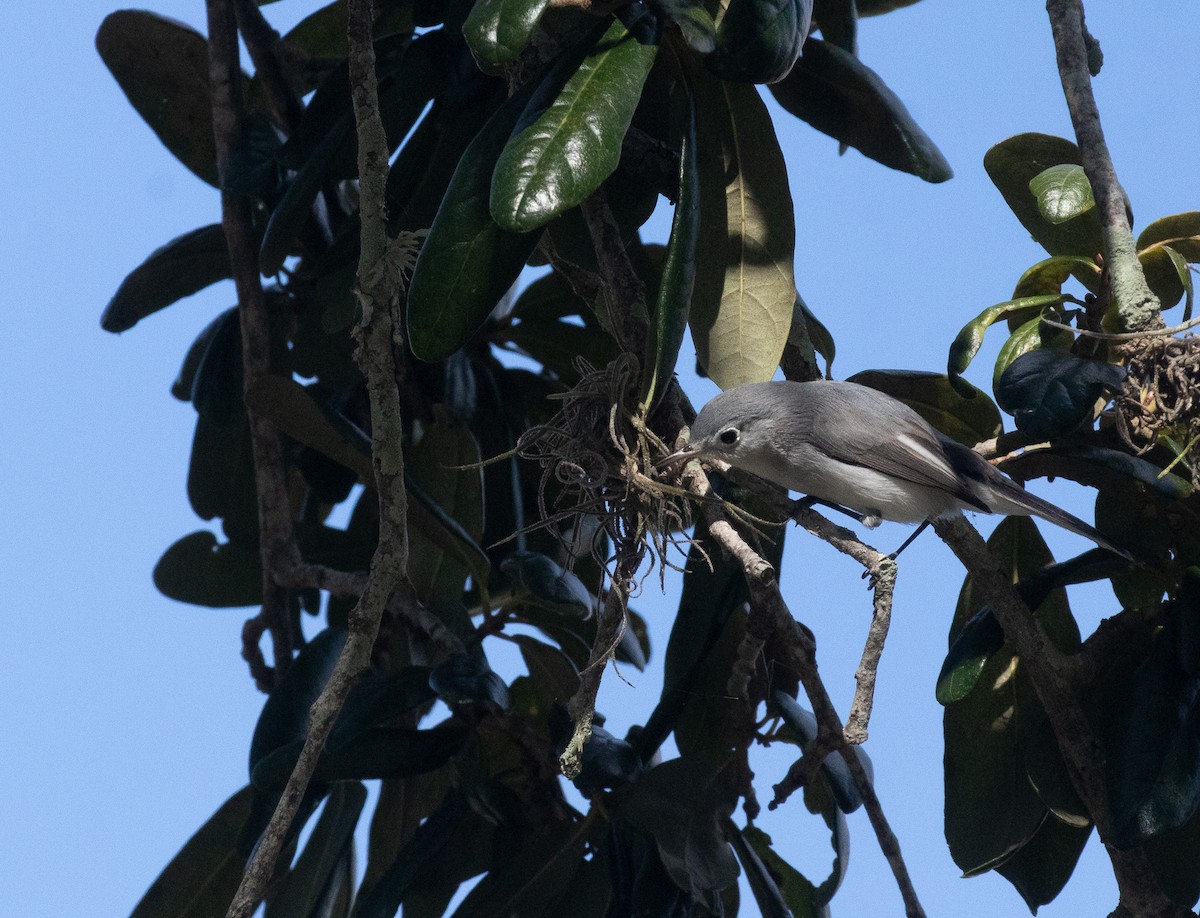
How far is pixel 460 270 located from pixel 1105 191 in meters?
1.13

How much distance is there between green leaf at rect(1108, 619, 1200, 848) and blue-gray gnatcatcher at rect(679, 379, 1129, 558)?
0.22 metres

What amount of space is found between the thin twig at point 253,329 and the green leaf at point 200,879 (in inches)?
16.8

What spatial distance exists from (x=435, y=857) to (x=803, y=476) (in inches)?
42.0

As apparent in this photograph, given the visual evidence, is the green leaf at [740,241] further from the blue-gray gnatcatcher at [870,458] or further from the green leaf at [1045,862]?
the green leaf at [1045,862]

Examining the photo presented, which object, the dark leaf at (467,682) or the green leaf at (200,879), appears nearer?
the dark leaf at (467,682)

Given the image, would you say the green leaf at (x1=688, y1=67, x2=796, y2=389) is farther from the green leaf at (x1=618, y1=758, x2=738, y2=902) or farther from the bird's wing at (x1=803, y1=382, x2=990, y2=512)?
the green leaf at (x1=618, y1=758, x2=738, y2=902)

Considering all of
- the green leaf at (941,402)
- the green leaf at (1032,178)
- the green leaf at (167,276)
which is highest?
the green leaf at (167,276)

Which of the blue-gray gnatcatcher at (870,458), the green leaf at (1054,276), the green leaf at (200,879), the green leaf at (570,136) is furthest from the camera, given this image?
the green leaf at (200,879)

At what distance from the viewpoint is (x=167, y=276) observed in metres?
3.08

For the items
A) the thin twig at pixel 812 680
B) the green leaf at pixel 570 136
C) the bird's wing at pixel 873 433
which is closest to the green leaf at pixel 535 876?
the thin twig at pixel 812 680

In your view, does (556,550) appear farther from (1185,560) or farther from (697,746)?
(1185,560)

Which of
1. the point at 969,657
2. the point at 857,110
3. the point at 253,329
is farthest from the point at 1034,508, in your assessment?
the point at 253,329

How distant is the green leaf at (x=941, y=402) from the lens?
2398 millimetres

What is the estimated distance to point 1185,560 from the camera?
88.5 inches
